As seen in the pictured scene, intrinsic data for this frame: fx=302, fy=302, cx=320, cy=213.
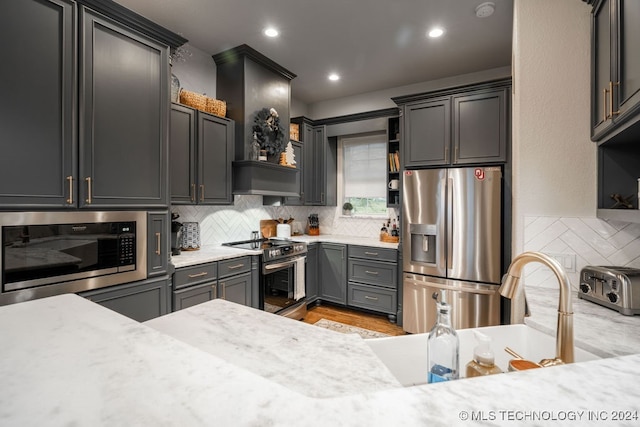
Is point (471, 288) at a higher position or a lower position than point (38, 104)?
lower

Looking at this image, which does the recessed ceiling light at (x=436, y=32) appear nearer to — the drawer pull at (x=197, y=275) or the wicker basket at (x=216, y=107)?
the wicker basket at (x=216, y=107)

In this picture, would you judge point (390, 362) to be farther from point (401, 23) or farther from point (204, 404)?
point (401, 23)

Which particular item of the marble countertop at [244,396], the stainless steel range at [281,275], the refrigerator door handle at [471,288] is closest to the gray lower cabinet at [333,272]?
the stainless steel range at [281,275]

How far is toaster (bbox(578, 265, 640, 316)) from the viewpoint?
1.28 metres

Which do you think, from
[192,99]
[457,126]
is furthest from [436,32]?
[192,99]

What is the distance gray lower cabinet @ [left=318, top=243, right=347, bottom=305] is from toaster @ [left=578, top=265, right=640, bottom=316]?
2.55 metres

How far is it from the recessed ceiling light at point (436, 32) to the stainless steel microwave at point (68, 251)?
2.86m

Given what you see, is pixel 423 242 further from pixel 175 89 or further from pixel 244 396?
pixel 244 396

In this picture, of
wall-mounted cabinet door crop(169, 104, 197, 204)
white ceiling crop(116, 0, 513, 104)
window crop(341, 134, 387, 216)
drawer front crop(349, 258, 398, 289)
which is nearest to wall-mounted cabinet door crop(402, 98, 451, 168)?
white ceiling crop(116, 0, 513, 104)

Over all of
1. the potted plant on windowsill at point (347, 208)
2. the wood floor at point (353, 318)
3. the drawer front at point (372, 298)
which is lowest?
the wood floor at point (353, 318)

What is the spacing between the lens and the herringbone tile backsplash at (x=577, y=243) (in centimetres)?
156

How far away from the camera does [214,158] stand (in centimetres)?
291

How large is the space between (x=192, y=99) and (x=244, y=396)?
2.92 metres

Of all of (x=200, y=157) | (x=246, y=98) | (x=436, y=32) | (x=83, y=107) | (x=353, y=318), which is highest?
(x=436, y=32)
